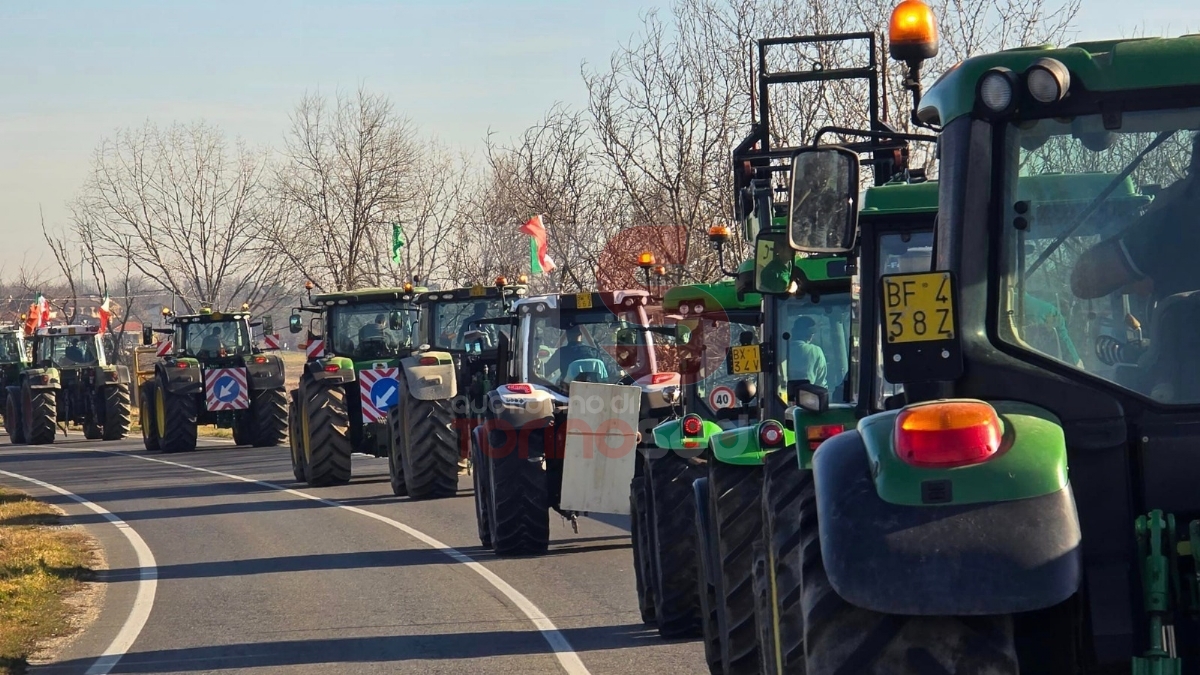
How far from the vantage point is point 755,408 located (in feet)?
31.7

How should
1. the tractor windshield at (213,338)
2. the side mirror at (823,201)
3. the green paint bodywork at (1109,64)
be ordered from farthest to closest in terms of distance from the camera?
the tractor windshield at (213,338)
the side mirror at (823,201)
the green paint bodywork at (1109,64)

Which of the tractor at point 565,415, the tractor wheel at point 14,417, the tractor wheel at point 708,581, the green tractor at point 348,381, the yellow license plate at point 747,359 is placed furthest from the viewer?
the tractor wheel at point 14,417

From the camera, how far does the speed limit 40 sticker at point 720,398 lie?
34.6 ft

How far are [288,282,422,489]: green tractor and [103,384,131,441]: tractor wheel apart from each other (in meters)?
14.0

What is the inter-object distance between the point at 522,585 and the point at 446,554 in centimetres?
215

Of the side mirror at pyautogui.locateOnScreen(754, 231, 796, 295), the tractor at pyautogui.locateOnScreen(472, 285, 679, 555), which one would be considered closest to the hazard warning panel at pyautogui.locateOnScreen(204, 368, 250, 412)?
the tractor at pyautogui.locateOnScreen(472, 285, 679, 555)

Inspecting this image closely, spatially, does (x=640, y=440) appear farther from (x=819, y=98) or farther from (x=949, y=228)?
(x=819, y=98)

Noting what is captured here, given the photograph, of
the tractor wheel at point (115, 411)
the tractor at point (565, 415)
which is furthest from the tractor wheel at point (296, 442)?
the tractor wheel at point (115, 411)

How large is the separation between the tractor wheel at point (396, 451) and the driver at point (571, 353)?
14.4 ft

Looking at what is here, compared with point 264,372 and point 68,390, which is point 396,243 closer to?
point 68,390

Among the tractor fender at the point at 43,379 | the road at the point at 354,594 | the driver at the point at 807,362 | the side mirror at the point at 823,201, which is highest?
the side mirror at the point at 823,201

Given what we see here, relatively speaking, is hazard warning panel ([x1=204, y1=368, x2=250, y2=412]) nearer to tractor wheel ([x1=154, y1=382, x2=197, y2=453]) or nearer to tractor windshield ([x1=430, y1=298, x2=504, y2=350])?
tractor wheel ([x1=154, y1=382, x2=197, y2=453])

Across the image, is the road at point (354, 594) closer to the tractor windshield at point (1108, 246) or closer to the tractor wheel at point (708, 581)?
the tractor wheel at point (708, 581)

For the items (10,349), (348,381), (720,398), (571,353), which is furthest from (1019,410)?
(10,349)
